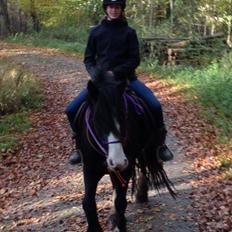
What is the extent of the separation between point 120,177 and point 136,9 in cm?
2197

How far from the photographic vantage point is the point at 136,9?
84.2ft

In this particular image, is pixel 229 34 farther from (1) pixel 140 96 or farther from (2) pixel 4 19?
(2) pixel 4 19

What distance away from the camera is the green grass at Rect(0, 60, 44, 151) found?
1052 cm

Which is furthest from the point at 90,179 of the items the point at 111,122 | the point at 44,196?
the point at 44,196

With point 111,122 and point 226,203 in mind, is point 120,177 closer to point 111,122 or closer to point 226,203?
point 111,122

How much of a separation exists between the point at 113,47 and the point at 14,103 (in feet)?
24.7

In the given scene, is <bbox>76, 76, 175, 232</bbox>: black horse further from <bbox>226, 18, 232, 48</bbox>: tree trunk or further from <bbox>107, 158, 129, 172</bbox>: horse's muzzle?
<bbox>226, 18, 232, 48</bbox>: tree trunk

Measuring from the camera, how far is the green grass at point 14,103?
10523 millimetres

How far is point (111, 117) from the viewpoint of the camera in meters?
4.27

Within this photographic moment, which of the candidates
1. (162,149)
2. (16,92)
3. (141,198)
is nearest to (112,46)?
(162,149)

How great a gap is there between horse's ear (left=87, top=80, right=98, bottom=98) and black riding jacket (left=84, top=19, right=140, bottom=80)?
1.49ft

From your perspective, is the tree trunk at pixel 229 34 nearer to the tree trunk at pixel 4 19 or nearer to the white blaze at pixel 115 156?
the white blaze at pixel 115 156

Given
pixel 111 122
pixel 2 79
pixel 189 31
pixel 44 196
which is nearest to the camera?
pixel 111 122

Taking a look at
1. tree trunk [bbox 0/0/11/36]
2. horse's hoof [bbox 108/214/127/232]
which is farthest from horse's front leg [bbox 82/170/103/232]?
tree trunk [bbox 0/0/11/36]
